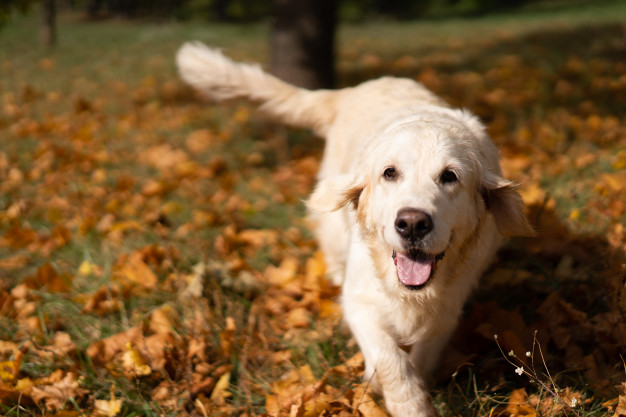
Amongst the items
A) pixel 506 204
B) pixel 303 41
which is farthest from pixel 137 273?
pixel 303 41

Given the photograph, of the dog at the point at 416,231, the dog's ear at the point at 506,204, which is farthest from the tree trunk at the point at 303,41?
the dog's ear at the point at 506,204

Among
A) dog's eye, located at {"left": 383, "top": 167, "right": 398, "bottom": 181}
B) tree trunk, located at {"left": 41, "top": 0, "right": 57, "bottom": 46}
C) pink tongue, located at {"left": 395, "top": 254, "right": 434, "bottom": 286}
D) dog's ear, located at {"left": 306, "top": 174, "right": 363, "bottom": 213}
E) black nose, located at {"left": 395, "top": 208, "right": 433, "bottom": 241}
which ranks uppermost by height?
dog's eye, located at {"left": 383, "top": 167, "right": 398, "bottom": 181}

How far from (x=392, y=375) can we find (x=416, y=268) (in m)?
0.44

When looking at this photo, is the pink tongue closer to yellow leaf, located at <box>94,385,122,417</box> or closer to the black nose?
the black nose

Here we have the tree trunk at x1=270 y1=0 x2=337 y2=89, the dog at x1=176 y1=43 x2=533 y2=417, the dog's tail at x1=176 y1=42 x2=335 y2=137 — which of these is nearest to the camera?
the dog at x1=176 y1=43 x2=533 y2=417

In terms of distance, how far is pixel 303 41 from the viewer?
534 centimetres

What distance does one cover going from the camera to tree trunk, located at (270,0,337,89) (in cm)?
530

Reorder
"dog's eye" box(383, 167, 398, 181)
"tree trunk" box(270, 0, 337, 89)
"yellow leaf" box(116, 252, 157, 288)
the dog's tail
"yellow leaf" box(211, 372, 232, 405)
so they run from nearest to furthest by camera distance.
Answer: "dog's eye" box(383, 167, 398, 181) < "yellow leaf" box(211, 372, 232, 405) < "yellow leaf" box(116, 252, 157, 288) < the dog's tail < "tree trunk" box(270, 0, 337, 89)

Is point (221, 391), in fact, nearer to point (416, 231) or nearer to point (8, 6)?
point (416, 231)

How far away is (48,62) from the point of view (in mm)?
10664

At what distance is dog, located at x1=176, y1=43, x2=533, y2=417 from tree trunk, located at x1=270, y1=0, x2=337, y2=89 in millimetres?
2659

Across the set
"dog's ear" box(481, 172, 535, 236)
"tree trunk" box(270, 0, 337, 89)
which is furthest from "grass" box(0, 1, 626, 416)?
"tree trunk" box(270, 0, 337, 89)

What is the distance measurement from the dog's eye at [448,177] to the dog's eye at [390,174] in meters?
0.18

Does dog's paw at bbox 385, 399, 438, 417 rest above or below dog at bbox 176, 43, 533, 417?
below
